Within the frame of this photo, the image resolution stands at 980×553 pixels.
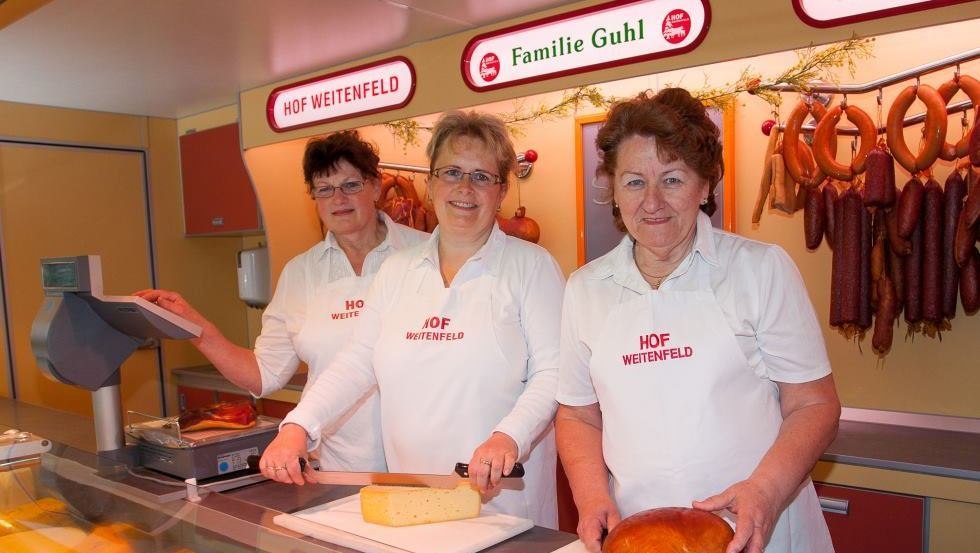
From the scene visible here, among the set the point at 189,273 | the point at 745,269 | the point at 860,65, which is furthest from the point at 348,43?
the point at 189,273

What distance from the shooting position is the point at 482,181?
6.90 feet

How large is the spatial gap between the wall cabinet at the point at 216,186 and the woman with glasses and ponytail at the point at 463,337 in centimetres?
277

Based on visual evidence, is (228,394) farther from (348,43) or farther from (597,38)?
(597,38)

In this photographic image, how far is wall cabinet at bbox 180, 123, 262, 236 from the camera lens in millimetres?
4773

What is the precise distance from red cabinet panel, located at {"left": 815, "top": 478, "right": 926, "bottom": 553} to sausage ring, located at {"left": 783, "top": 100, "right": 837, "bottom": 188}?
1049mm

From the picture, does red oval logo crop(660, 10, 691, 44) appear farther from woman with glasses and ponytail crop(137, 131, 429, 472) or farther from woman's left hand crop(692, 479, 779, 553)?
woman's left hand crop(692, 479, 779, 553)

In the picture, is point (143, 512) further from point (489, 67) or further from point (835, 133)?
point (835, 133)

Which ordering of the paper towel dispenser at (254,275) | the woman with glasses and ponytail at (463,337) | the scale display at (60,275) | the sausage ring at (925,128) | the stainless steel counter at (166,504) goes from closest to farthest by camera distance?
the stainless steel counter at (166,504)
the woman with glasses and ponytail at (463,337)
the scale display at (60,275)
the sausage ring at (925,128)
the paper towel dispenser at (254,275)

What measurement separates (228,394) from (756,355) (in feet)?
13.0

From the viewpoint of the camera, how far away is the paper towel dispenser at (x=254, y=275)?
4.66 metres

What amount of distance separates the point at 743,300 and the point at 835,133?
146cm

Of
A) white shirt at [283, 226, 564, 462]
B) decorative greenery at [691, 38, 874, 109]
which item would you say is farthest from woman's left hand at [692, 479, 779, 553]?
decorative greenery at [691, 38, 874, 109]

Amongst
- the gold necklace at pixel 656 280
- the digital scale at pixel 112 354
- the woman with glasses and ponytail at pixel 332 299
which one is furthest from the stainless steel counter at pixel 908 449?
the digital scale at pixel 112 354

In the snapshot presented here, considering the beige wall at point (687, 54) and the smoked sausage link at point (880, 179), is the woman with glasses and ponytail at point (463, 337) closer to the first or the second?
the beige wall at point (687, 54)
